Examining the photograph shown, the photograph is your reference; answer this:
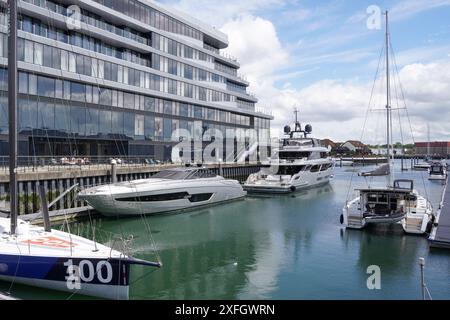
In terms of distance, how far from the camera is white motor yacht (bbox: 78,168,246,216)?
2506 centimetres

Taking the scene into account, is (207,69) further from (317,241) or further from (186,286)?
(186,286)

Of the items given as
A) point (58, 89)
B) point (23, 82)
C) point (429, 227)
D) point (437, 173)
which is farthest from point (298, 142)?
point (437, 173)

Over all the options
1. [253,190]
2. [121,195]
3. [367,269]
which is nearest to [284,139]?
[253,190]

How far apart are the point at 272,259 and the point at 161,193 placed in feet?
40.8

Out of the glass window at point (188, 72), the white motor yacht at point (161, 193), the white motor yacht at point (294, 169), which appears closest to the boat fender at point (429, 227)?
the white motor yacht at point (161, 193)

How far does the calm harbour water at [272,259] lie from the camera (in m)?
13.5

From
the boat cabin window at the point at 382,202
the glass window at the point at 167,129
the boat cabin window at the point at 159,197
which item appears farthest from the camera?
the glass window at the point at 167,129

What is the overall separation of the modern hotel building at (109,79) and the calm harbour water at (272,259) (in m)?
16.3

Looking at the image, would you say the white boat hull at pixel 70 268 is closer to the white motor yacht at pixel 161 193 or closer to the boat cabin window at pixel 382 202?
the white motor yacht at pixel 161 193

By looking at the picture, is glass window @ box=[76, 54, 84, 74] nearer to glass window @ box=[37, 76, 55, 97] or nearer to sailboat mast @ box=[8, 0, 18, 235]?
glass window @ box=[37, 76, 55, 97]

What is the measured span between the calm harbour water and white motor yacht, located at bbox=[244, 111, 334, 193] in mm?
13787

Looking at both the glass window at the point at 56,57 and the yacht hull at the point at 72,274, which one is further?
the glass window at the point at 56,57

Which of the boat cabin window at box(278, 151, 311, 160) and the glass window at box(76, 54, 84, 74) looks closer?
the glass window at box(76, 54, 84, 74)

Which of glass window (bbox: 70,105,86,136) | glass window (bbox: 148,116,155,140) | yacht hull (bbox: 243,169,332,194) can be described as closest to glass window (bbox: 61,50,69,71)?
glass window (bbox: 70,105,86,136)
